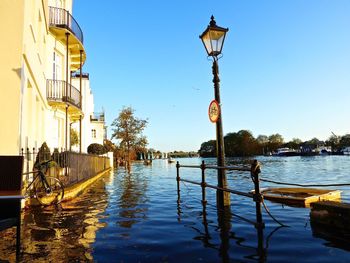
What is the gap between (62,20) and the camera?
62.8 ft

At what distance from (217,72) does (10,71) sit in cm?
554

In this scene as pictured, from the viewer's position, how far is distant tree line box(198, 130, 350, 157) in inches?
6142

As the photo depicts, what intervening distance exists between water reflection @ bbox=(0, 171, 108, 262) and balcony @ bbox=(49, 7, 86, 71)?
1217 cm

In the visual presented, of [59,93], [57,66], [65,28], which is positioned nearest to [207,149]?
[57,66]

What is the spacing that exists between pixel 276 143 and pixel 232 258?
575ft

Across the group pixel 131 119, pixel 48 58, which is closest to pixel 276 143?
pixel 131 119

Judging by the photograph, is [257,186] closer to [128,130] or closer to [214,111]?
[214,111]

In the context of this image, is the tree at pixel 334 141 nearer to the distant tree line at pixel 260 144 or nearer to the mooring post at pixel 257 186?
the distant tree line at pixel 260 144

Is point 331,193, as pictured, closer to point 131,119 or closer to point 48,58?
point 48,58

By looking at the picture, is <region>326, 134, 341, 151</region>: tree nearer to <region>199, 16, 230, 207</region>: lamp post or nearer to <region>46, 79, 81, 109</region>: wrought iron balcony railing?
<region>46, 79, 81, 109</region>: wrought iron balcony railing

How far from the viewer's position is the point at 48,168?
10227 millimetres

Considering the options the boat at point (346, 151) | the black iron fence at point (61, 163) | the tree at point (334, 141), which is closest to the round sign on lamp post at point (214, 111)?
the black iron fence at point (61, 163)

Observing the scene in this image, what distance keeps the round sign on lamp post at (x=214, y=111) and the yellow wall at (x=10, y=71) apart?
510cm

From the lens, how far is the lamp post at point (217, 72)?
26.3ft
